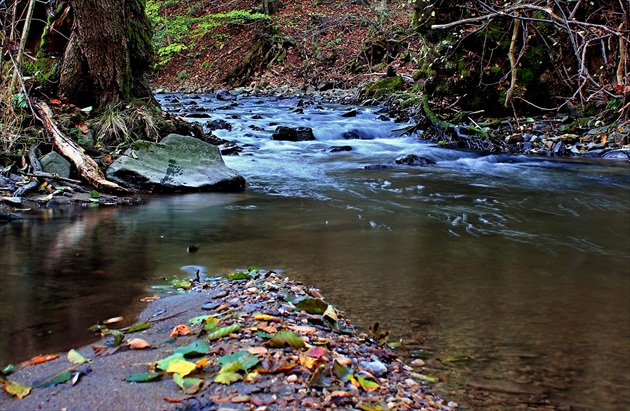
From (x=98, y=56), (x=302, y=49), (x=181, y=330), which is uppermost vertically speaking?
(x=302, y=49)

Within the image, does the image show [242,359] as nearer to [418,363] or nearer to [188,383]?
[188,383]

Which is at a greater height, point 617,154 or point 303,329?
point 617,154

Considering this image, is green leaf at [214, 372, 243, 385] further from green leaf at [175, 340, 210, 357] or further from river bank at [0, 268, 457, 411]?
green leaf at [175, 340, 210, 357]

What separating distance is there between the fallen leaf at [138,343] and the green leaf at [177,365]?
0.82 feet

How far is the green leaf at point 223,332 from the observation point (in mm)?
2268

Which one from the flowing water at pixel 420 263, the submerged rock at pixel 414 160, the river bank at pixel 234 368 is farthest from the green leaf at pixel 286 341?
the submerged rock at pixel 414 160

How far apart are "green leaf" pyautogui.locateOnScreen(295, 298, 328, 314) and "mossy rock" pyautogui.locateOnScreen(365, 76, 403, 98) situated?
52.7 ft

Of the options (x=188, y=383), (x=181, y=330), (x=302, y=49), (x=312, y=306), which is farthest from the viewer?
(x=302, y=49)

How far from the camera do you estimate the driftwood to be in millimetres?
6395

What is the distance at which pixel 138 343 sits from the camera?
2.32m

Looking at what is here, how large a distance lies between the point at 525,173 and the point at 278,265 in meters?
5.86

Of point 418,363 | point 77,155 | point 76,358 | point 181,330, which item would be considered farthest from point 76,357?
point 77,155

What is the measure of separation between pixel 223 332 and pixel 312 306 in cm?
54

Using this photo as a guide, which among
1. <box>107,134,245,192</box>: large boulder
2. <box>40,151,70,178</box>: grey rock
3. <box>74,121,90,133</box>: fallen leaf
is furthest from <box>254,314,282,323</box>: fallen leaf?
<box>74,121,90,133</box>: fallen leaf
